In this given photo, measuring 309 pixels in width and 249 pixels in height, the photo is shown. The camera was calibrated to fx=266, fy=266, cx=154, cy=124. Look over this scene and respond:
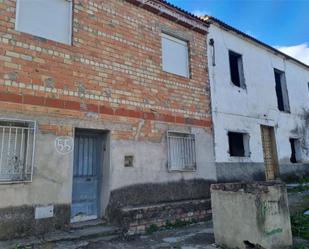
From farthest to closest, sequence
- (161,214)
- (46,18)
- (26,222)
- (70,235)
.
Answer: (161,214) → (46,18) → (70,235) → (26,222)

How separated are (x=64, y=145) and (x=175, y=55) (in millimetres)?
4219

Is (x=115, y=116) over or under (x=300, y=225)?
over

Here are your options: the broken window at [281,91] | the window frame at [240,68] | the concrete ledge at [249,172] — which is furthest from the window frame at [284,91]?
the window frame at [240,68]

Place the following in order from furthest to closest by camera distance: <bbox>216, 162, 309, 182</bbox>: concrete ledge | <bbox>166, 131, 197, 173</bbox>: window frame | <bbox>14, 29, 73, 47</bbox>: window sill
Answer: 1. <bbox>216, 162, 309, 182</bbox>: concrete ledge
2. <bbox>166, 131, 197, 173</bbox>: window frame
3. <bbox>14, 29, 73, 47</bbox>: window sill

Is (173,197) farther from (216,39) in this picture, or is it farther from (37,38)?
(216,39)

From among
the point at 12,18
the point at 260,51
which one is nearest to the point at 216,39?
the point at 260,51

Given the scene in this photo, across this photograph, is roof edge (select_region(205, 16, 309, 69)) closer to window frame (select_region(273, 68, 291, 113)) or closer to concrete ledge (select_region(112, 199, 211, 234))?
window frame (select_region(273, 68, 291, 113))

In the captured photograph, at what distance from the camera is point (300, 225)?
5.29 m

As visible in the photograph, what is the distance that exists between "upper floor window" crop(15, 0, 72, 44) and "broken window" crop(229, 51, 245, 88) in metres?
6.02

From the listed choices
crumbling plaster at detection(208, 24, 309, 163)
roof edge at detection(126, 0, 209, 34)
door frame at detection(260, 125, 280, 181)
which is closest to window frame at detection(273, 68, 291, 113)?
crumbling plaster at detection(208, 24, 309, 163)

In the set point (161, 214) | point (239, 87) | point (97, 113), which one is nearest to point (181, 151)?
point (161, 214)

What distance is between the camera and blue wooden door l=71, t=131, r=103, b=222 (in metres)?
5.45

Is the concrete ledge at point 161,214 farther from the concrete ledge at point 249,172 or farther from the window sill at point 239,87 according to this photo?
the window sill at point 239,87

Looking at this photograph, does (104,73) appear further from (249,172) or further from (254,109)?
(254,109)
